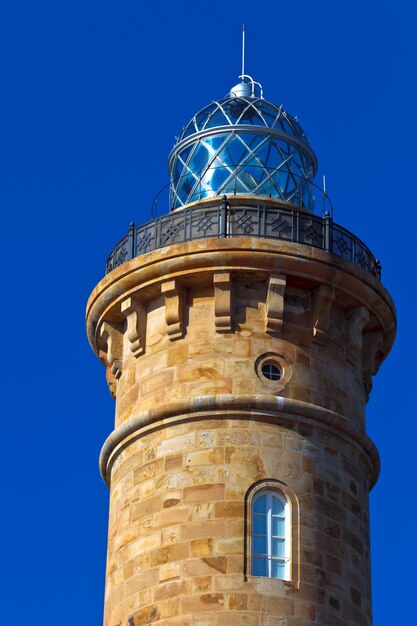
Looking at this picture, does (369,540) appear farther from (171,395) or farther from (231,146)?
(231,146)

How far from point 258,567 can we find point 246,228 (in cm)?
538

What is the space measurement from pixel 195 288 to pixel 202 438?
8.26ft

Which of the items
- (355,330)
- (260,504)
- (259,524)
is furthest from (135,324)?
(259,524)

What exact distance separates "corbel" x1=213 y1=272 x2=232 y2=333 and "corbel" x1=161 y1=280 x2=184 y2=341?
1.90 feet

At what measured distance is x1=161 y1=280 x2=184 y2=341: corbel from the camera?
3166 centimetres

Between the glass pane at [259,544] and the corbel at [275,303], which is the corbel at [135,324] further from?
the glass pane at [259,544]

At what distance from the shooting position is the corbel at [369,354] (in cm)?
3297

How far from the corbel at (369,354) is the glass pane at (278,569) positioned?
4150 mm

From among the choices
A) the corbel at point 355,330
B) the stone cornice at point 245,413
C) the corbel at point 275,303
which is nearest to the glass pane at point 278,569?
the stone cornice at point 245,413

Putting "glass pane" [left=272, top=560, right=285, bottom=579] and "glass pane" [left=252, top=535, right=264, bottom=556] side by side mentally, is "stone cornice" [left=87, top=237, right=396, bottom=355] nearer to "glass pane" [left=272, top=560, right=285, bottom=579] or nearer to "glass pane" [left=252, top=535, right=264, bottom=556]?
"glass pane" [left=252, top=535, right=264, bottom=556]

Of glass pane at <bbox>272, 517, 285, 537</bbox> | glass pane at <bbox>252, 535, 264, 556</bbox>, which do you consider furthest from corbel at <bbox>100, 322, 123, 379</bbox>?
glass pane at <bbox>252, 535, 264, 556</bbox>

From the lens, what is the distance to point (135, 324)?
106ft

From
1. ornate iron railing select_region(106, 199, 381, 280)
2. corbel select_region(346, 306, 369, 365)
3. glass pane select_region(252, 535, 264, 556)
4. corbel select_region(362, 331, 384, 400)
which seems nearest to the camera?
glass pane select_region(252, 535, 264, 556)

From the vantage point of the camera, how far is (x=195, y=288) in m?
31.9
